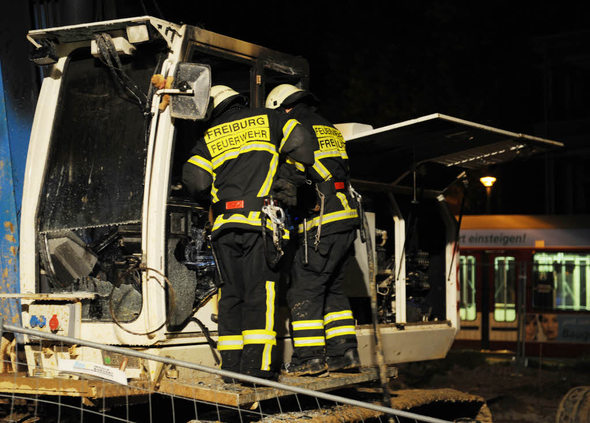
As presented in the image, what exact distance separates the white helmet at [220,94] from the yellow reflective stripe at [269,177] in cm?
54

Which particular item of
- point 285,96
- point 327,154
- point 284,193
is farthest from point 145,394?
point 285,96

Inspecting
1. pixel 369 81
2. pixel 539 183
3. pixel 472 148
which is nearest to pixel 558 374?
pixel 369 81

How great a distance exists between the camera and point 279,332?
6379 mm

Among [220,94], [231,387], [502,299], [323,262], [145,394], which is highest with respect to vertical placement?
[220,94]

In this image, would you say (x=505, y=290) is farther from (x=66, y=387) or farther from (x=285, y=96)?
(x=66, y=387)

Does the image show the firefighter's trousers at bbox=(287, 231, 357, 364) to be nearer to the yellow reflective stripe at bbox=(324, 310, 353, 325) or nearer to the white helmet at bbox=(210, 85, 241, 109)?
the yellow reflective stripe at bbox=(324, 310, 353, 325)

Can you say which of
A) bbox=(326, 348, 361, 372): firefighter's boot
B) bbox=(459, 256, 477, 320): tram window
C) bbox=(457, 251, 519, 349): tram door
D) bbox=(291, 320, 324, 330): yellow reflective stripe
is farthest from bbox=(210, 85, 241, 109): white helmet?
bbox=(459, 256, 477, 320): tram window

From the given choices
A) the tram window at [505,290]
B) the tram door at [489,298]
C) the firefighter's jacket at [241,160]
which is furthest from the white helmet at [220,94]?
the tram window at [505,290]

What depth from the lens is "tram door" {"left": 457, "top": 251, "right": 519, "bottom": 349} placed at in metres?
19.7

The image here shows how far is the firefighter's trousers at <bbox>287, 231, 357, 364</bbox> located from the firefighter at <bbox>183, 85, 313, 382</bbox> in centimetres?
37

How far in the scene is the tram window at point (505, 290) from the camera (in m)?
19.8

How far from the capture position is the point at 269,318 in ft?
18.5

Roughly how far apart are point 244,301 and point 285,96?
5.09 feet

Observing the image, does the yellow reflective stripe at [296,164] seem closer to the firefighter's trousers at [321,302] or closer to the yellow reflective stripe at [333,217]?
the yellow reflective stripe at [333,217]
